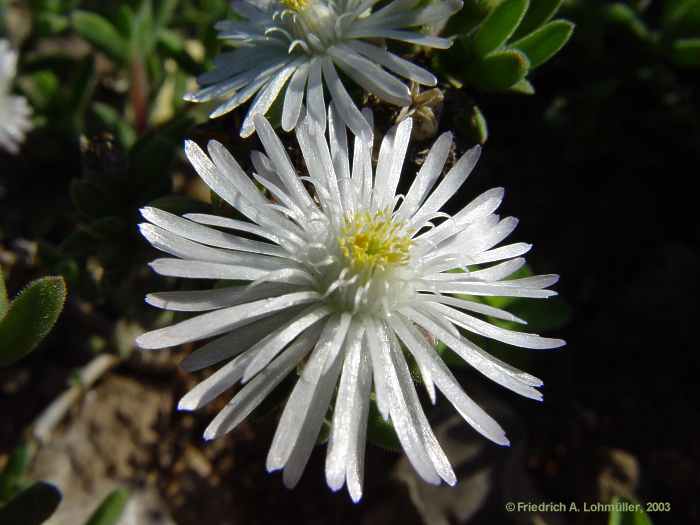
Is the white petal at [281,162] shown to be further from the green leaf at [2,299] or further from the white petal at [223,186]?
the green leaf at [2,299]

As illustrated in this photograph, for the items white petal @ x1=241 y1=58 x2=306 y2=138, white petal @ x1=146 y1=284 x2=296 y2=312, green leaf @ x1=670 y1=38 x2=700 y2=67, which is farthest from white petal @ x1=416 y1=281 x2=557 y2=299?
green leaf @ x1=670 y1=38 x2=700 y2=67

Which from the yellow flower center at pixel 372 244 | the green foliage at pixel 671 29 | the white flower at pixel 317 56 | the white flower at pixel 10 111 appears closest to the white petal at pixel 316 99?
the white flower at pixel 317 56

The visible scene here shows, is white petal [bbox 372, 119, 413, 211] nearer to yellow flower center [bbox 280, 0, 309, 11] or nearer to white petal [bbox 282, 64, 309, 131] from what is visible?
white petal [bbox 282, 64, 309, 131]

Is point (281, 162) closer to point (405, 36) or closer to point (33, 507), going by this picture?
point (405, 36)

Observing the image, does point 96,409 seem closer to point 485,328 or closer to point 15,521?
point 15,521

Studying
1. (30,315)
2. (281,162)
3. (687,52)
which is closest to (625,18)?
(687,52)
